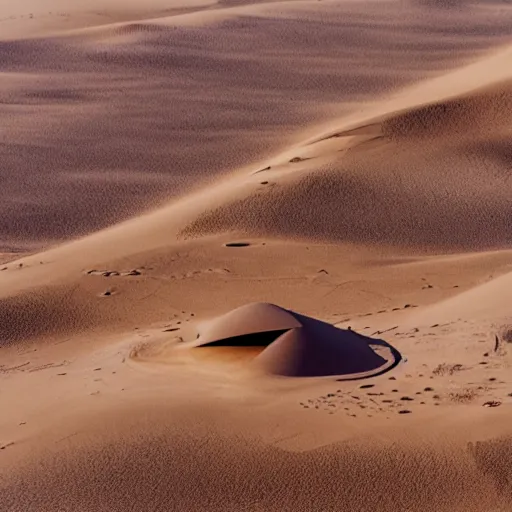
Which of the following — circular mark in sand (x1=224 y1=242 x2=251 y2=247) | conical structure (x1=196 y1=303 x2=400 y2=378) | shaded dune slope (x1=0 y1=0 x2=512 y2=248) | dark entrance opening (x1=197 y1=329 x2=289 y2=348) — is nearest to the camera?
conical structure (x1=196 y1=303 x2=400 y2=378)

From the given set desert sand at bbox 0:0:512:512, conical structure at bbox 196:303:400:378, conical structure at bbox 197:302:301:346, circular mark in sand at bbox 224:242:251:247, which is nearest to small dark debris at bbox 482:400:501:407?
desert sand at bbox 0:0:512:512

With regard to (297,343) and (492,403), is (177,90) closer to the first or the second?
(297,343)

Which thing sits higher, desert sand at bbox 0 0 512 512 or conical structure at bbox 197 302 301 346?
conical structure at bbox 197 302 301 346

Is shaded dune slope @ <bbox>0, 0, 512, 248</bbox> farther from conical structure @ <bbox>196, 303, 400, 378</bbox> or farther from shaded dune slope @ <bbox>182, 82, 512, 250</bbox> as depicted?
conical structure @ <bbox>196, 303, 400, 378</bbox>

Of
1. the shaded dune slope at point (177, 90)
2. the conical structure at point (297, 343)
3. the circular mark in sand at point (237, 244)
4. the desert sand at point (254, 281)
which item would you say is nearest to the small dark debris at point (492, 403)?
the desert sand at point (254, 281)

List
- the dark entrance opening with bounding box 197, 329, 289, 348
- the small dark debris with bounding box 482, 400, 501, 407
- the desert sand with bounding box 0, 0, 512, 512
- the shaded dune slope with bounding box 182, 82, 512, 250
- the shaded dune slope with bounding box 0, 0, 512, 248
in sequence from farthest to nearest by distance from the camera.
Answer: the shaded dune slope with bounding box 0, 0, 512, 248
the shaded dune slope with bounding box 182, 82, 512, 250
the dark entrance opening with bounding box 197, 329, 289, 348
the small dark debris with bounding box 482, 400, 501, 407
the desert sand with bounding box 0, 0, 512, 512

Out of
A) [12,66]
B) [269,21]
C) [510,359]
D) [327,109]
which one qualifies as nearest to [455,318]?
[510,359]

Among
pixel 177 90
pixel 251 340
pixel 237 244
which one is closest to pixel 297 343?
pixel 251 340
